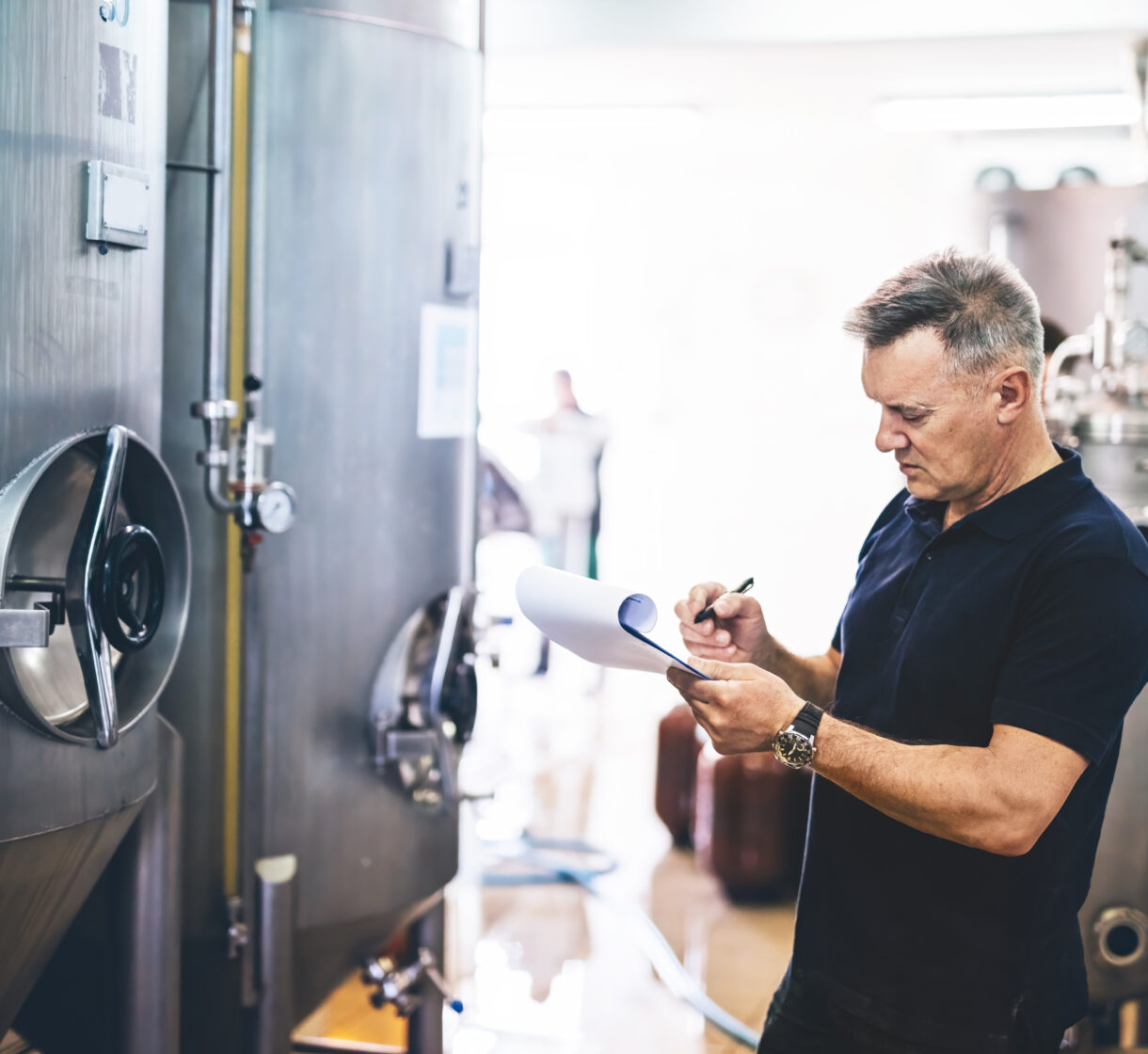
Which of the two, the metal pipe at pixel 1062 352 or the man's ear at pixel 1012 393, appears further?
the metal pipe at pixel 1062 352

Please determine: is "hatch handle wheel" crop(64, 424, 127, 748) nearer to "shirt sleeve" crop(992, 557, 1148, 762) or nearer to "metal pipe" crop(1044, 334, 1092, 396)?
"shirt sleeve" crop(992, 557, 1148, 762)

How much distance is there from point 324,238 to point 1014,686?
1.32m

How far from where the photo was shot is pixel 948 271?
54.8 inches

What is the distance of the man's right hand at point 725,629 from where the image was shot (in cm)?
165

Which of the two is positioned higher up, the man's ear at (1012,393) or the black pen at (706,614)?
the man's ear at (1012,393)

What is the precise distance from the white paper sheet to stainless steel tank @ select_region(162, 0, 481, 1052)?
0.68 meters

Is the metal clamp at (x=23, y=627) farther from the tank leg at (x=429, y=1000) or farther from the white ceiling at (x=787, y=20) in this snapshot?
the white ceiling at (x=787, y=20)

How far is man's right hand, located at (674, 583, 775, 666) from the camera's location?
165cm

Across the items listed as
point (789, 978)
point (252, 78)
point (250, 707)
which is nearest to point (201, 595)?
point (250, 707)

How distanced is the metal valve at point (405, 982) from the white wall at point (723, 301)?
493cm

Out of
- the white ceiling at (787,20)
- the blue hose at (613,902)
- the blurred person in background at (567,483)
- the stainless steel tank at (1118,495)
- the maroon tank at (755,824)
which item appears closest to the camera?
the stainless steel tank at (1118,495)

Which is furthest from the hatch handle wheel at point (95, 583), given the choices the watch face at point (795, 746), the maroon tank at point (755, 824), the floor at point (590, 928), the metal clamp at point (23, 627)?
the maroon tank at point (755, 824)

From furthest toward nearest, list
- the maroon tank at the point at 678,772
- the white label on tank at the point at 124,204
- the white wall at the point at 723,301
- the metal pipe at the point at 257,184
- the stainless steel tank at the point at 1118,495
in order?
the white wall at the point at 723,301, the maroon tank at the point at 678,772, the stainless steel tank at the point at 1118,495, the metal pipe at the point at 257,184, the white label on tank at the point at 124,204

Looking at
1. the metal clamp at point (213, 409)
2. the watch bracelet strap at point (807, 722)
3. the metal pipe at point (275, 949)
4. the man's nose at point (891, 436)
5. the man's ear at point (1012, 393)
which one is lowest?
the metal pipe at point (275, 949)
